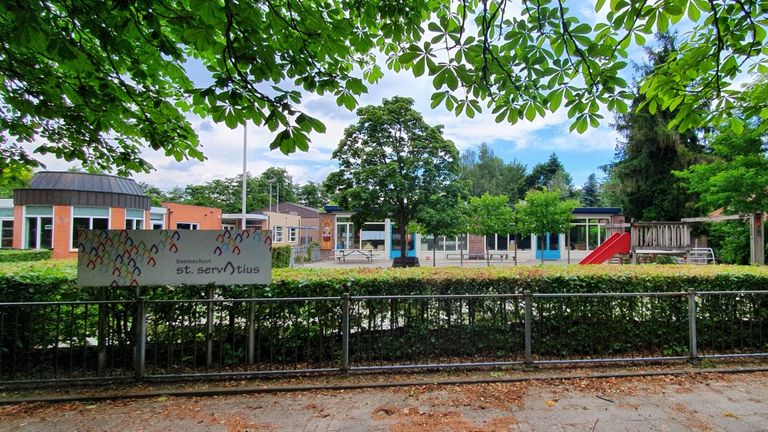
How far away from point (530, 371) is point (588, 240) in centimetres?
2604

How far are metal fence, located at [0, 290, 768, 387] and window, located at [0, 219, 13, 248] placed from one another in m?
21.8

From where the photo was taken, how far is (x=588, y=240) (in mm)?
26562

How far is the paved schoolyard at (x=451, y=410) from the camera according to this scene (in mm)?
3008

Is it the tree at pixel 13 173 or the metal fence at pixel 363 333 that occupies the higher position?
the tree at pixel 13 173

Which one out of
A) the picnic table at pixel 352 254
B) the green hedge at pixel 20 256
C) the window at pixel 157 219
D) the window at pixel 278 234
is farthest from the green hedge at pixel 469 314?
the window at pixel 278 234

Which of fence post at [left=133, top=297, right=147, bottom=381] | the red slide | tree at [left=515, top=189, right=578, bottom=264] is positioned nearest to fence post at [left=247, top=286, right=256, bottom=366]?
fence post at [left=133, top=297, right=147, bottom=381]

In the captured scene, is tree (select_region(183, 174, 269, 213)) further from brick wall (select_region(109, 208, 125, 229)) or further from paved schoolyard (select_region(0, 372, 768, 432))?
paved schoolyard (select_region(0, 372, 768, 432))

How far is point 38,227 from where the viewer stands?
62.3 ft

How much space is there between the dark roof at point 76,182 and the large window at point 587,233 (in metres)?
28.9

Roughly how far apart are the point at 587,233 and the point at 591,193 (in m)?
35.4

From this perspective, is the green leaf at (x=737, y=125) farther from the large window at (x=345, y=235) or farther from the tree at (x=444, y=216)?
the large window at (x=345, y=235)

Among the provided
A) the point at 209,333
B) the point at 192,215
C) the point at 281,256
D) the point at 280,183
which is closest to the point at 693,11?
the point at 209,333

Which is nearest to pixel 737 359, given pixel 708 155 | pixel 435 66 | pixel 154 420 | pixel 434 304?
pixel 434 304

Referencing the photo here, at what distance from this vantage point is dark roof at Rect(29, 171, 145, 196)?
19.0 meters
